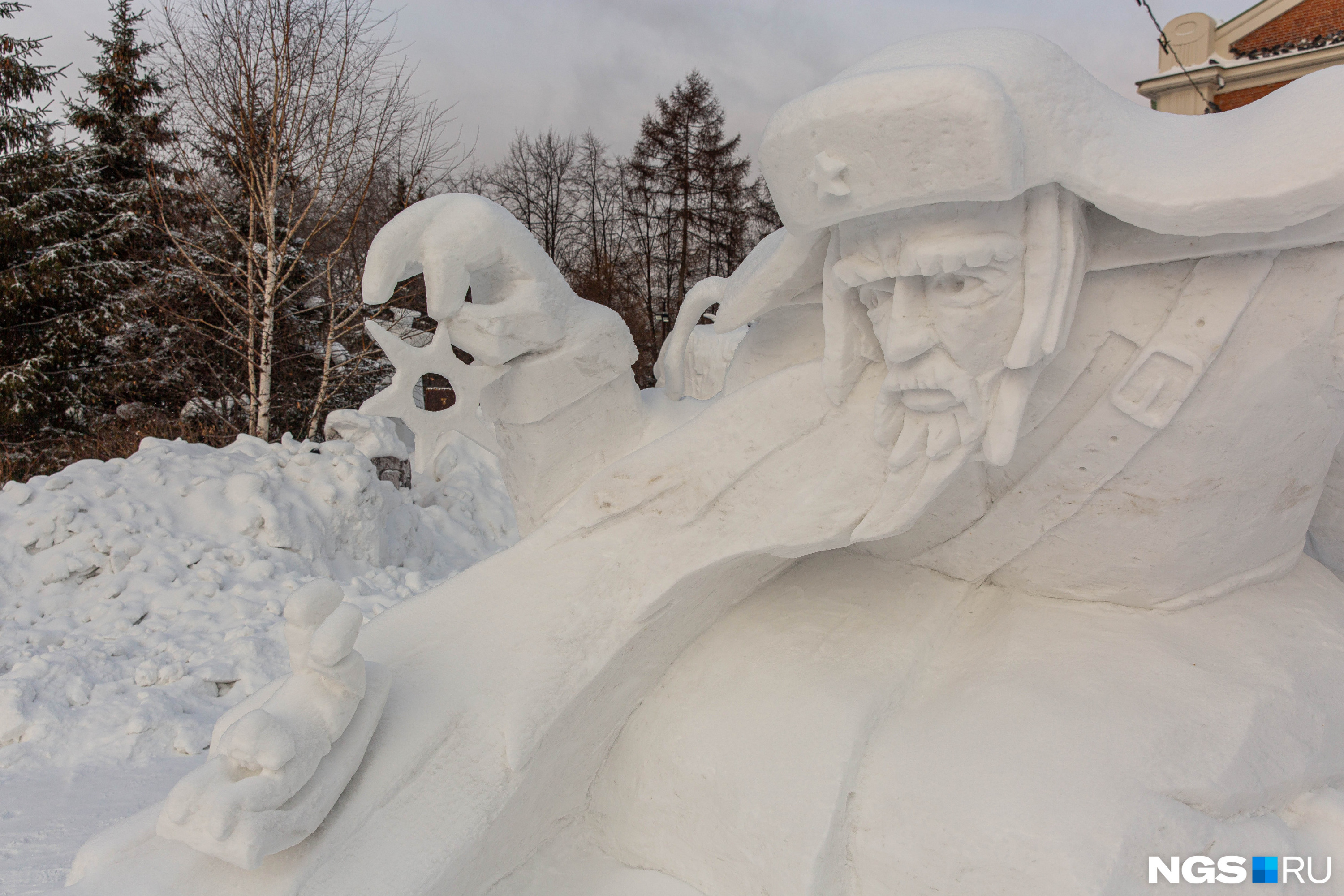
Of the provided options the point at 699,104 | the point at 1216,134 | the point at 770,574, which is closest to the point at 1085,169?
the point at 1216,134

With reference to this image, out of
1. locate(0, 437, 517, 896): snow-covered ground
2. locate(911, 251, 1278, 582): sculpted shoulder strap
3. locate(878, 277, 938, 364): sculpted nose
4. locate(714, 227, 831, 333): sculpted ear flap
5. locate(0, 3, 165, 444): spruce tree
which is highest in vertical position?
locate(0, 3, 165, 444): spruce tree

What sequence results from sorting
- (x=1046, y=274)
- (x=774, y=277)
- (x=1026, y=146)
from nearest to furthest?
(x=1026, y=146)
(x=1046, y=274)
(x=774, y=277)

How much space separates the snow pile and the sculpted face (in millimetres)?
2778

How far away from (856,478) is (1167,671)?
26.1 inches

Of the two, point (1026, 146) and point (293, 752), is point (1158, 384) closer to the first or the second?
point (1026, 146)

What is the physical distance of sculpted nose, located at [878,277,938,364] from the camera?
141 cm

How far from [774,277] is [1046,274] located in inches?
21.4

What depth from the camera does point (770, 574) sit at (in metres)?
1.92

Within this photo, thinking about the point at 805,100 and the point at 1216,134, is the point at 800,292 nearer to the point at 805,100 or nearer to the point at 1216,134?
the point at 805,100

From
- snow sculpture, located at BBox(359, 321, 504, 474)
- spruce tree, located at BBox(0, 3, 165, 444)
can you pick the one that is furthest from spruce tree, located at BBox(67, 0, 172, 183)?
snow sculpture, located at BBox(359, 321, 504, 474)

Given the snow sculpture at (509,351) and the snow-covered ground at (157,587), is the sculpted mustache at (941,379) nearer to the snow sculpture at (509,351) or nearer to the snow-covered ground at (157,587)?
the snow sculpture at (509,351)

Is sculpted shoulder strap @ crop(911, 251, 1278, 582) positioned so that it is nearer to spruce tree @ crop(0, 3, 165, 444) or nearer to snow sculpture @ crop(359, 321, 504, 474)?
snow sculpture @ crop(359, 321, 504, 474)

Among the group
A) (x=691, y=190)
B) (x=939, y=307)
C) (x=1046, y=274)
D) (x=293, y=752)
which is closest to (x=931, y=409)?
(x=939, y=307)

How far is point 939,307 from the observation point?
4.57 ft
